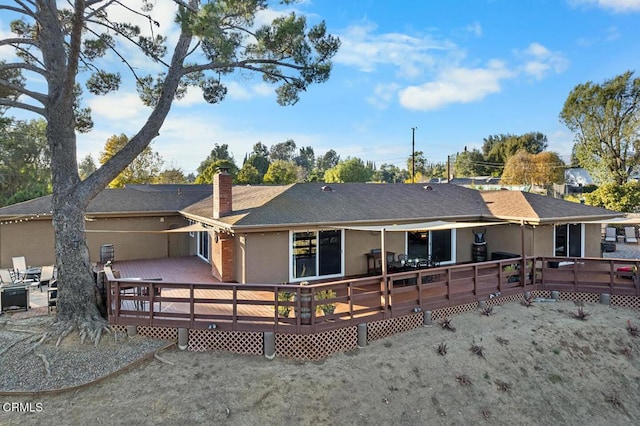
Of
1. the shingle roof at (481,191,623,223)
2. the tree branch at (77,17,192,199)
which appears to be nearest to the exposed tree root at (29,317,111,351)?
the tree branch at (77,17,192,199)

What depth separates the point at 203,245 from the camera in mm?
16594

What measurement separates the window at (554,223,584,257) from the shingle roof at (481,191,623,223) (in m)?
0.71

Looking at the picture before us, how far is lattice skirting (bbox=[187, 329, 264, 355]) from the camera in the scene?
816 cm

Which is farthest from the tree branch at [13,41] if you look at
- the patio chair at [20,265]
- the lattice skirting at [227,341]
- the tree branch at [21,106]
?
the patio chair at [20,265]

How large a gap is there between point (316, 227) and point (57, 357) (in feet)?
23.9

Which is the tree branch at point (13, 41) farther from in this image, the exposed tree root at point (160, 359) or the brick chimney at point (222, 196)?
the exposed tree root at point (160, 359)

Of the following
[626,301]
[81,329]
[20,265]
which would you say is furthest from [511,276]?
[20,265]

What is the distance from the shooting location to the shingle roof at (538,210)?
1307 centimetres

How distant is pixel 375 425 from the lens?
6430 millimetres

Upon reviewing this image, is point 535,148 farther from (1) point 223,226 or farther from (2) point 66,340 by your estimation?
(2) point 66,340

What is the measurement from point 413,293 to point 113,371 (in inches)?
299

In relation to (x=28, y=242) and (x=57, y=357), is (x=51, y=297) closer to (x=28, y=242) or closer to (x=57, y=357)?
(x=57, y=357)

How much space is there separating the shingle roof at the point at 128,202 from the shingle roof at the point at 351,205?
8.31 feet

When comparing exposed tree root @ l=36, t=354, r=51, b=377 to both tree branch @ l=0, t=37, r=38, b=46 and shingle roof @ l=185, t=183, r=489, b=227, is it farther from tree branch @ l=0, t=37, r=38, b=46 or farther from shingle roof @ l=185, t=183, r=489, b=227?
tree branch @ l=0, t=37, r=38, b=46
